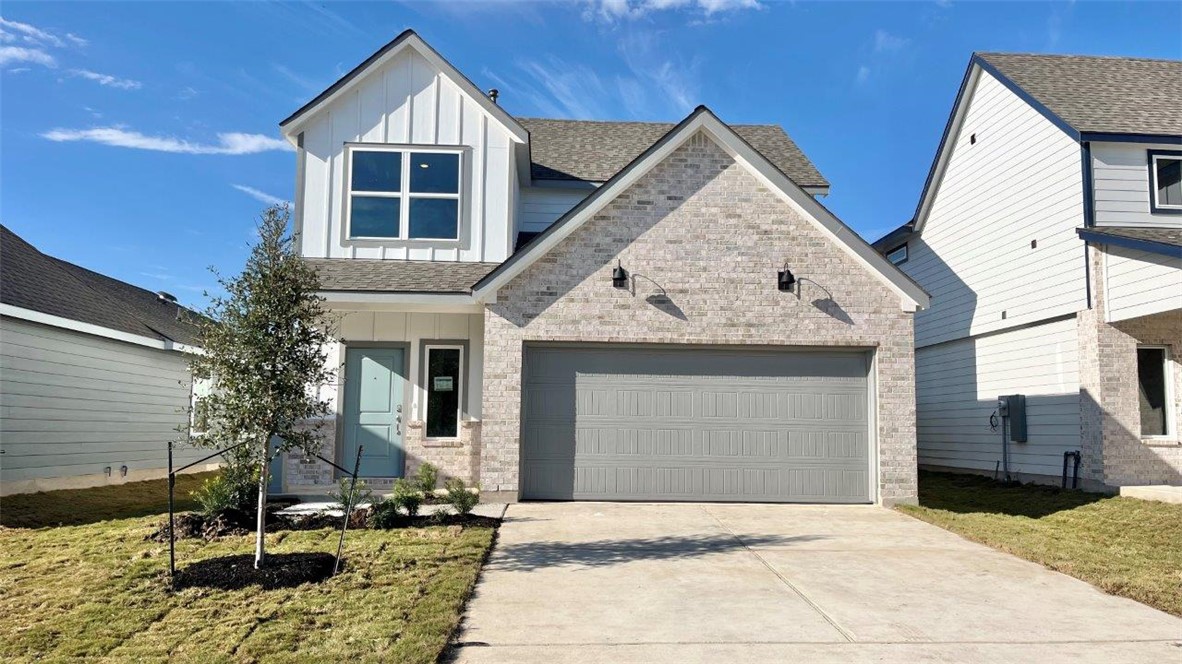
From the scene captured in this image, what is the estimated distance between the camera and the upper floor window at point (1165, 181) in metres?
13.1

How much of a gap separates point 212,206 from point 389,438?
31.2 ft

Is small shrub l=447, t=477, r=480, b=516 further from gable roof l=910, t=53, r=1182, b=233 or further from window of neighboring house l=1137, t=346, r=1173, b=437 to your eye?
gable roof l=910, t=53, r=1182, b=233

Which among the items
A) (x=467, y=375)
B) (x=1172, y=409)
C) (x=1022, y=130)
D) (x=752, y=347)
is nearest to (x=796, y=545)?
(x=752, y=347)

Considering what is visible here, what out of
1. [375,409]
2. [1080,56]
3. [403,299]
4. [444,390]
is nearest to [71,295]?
[375,409]

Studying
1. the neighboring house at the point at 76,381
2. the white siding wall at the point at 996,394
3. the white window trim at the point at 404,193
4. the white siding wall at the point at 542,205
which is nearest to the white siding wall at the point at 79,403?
the neighboring house at the point at 76,381

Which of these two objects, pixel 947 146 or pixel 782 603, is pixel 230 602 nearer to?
pixel 782 603

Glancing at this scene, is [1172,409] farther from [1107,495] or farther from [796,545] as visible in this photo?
[796,545]

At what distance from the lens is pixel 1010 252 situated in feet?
49.1

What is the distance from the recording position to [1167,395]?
496 inches

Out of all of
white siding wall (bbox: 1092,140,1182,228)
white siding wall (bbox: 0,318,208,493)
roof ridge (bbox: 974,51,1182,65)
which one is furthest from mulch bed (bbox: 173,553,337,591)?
roof ridge (bbox: 974,51,1182,65)

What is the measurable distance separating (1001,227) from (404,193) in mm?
11768

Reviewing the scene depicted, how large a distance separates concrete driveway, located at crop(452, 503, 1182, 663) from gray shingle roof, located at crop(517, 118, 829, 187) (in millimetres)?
8002

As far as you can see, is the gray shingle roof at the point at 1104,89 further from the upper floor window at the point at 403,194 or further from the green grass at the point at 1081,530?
the upper floor window at the point at 403,194

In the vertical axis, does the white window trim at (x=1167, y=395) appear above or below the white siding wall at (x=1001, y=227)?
below
